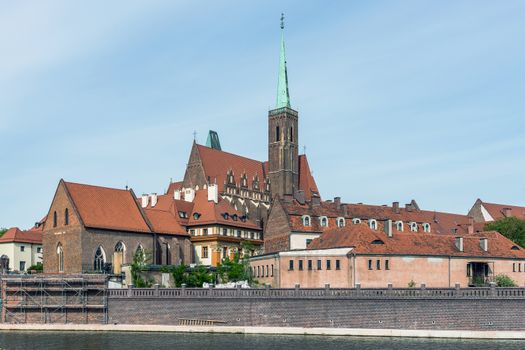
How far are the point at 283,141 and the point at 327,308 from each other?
7469 cm

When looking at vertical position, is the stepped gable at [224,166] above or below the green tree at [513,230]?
above

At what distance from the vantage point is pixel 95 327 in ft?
228

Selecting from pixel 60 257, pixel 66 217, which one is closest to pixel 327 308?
pixel 66 217

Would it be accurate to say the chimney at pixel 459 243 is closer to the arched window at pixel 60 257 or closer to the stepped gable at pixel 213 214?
the stepped gable at pixel 213 214

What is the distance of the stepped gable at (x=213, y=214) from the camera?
108 meters

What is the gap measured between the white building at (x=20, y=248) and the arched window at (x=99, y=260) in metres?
23.8

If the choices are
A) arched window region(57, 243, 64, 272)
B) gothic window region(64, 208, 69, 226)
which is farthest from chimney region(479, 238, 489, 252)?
arched window region(57, 243, 64, 272)

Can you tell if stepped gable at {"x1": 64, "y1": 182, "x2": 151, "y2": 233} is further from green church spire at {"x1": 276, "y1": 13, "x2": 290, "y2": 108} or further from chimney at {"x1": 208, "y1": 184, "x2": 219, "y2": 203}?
green church spire at {"x1": 276, "y1": 13, "x2": 290, "y2": 108}

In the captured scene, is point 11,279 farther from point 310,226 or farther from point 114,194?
point 310,226

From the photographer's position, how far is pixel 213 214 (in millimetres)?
107875

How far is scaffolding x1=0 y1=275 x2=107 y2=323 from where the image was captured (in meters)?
71.9

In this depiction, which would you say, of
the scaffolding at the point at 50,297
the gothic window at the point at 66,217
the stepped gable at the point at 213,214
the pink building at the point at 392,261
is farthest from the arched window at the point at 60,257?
the pink building at the point at 392,261

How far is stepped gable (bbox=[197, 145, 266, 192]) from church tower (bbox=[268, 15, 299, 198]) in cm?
295

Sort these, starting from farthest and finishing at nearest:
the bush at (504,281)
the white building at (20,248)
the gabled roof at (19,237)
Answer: the gabled roof at (19,237), the white building at (20,248), the bush at (504,281)
